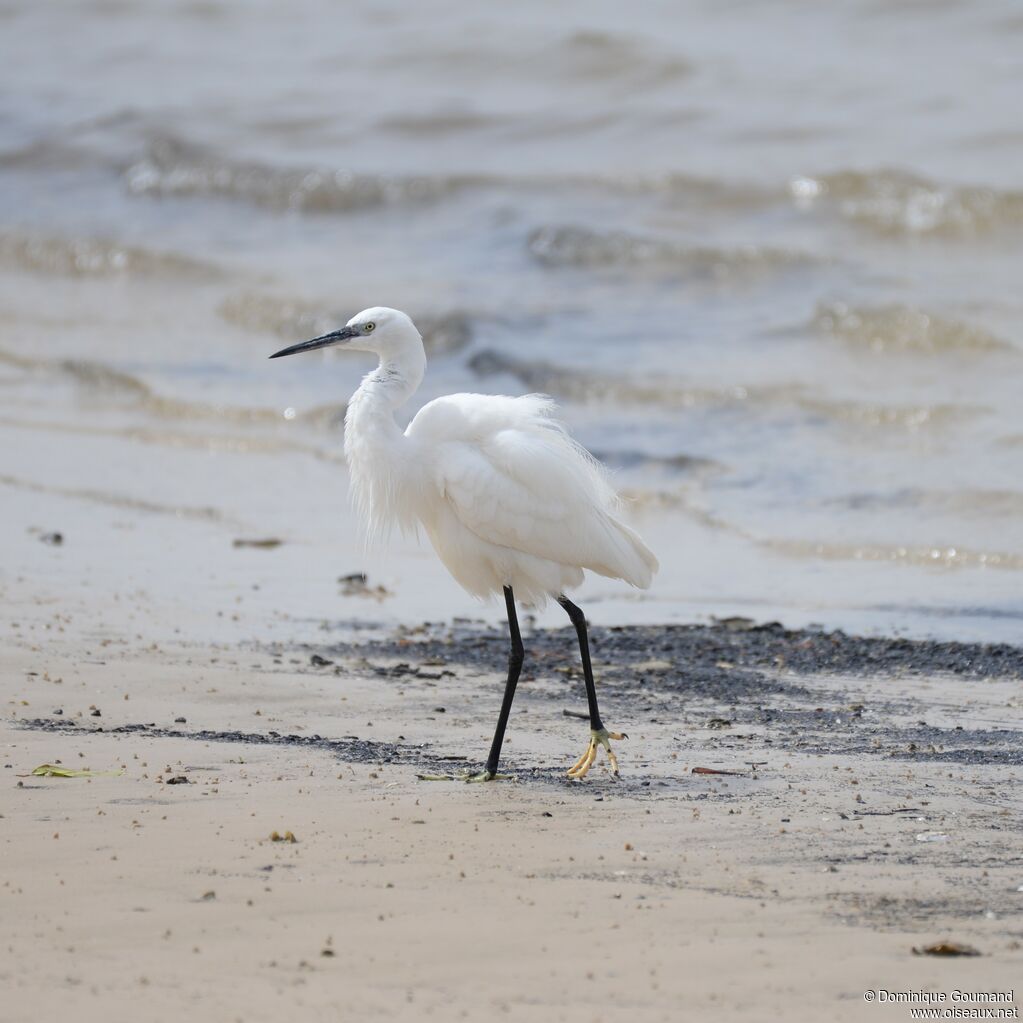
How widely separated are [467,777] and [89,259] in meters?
14.7

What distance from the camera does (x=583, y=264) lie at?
16859mm

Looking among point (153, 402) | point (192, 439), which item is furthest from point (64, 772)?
point (153, 402)

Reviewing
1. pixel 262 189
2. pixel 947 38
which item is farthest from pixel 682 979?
pixel 947 38

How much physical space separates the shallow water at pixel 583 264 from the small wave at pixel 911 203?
0.14 ft

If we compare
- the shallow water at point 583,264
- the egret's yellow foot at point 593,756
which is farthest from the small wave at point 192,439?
the egret's yellow foot at point 593,756

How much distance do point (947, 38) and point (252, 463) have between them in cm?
1580

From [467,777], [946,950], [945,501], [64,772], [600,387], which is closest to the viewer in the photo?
[946,950]

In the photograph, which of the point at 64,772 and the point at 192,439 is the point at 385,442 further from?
the point at 192,439

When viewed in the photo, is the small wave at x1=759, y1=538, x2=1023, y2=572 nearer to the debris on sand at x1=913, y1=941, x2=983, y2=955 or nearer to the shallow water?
the shallow water

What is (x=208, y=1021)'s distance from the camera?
324 centimetres

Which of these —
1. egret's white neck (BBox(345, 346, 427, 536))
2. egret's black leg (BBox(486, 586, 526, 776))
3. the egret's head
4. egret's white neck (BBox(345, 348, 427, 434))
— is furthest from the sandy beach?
the egret's head

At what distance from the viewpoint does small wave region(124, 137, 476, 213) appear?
19.8m

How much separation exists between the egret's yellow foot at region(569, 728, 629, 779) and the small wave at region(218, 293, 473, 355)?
9240mm

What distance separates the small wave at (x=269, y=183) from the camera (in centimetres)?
1980
